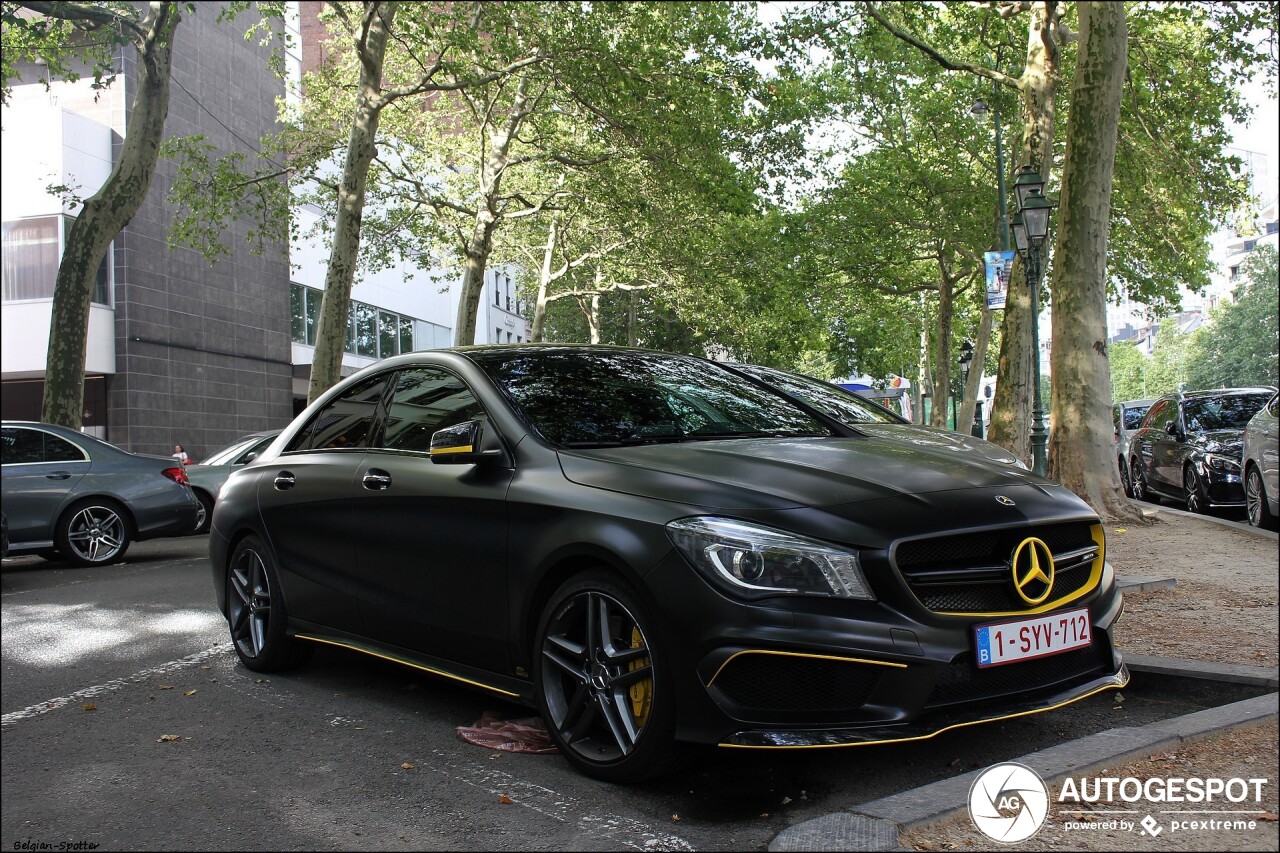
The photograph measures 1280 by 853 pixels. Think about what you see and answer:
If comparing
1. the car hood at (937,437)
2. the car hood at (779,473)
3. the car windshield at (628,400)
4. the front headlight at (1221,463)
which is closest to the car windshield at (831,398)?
the car hood at (937,437)

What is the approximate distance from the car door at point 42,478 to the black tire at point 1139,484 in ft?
47.7

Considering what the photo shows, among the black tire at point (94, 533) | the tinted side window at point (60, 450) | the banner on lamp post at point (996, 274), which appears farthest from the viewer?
the banner on lamp post at point (996, 274)

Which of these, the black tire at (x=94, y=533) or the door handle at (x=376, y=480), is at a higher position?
the door handle at (x=376, y=480)

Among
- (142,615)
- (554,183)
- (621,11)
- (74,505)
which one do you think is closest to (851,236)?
(554,183)

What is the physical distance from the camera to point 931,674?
139 inches

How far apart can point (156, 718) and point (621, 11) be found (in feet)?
→ 54.1

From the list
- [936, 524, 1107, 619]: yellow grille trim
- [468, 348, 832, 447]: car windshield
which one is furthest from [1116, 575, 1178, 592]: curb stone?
[936, 524, 1107, 619]: yellow grille trim

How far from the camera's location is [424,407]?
16.7 feet

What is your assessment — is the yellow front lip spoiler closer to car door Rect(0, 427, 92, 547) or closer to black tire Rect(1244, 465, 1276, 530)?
car door Rect(0, 427, 92, 547)

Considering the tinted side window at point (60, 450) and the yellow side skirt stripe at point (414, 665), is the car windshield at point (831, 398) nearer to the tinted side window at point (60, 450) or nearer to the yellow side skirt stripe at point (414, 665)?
the yellow side skirt stripe at point (414, 665)

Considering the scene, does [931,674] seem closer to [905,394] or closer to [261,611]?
[261,611]

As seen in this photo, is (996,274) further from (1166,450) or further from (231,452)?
(231,452)

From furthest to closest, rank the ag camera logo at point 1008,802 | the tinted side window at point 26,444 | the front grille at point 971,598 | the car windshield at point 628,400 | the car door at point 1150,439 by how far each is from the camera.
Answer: the car door at point 1150,439 < the tinted side window at point 26,444 < the car windshield at point 628,400 < the front grille at point 971,598 < the ag camera logo at point 1008,802

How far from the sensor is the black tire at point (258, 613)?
5.73 metres
